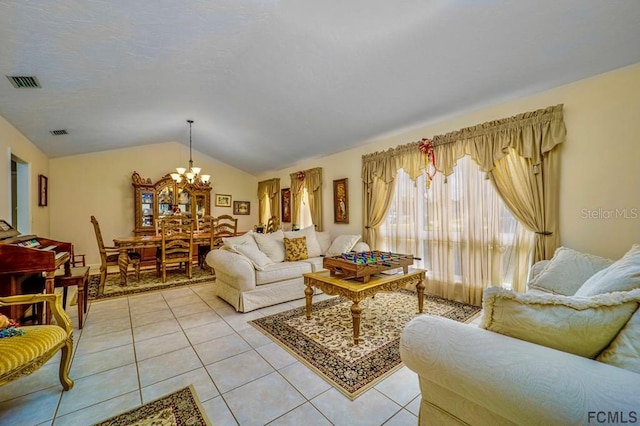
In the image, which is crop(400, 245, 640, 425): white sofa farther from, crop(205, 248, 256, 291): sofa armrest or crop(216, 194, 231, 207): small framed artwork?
crop(216, 194, 231, 207): small framed artwork

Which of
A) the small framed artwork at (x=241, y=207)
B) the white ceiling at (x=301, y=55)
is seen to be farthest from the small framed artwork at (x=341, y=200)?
the small framed artwork at (x=241, y=207)

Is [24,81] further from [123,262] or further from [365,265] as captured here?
[365,265]

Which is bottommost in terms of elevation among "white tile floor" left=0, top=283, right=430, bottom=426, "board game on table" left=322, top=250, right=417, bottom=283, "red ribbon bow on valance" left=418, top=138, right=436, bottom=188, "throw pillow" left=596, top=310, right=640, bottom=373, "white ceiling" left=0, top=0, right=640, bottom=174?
"white tile floor" left=0, top=283, right=430, bottom=426

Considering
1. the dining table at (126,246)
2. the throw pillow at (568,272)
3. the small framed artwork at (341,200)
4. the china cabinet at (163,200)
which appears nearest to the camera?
the throw pillow at (568,272)

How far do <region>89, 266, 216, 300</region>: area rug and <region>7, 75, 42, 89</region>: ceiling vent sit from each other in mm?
2700

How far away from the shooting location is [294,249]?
13.5 feet

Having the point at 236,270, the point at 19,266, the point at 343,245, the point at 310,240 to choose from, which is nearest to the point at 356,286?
the point at 236,270

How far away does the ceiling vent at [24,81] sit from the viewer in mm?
2483

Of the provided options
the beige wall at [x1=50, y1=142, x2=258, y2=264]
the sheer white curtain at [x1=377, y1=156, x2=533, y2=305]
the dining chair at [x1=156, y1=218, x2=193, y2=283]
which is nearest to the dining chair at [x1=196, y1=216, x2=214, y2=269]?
the dining chair at [x1=156, y1=218, x2=193, y2=283]

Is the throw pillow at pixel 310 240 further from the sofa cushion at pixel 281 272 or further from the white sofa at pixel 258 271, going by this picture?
the sofa cushion at pixel 281 272

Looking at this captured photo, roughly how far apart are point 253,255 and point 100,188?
484 centimetres

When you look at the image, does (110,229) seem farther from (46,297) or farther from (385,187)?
(385,187)

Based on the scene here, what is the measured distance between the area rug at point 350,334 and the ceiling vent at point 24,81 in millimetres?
3293

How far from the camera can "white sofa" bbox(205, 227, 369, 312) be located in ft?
10.6
